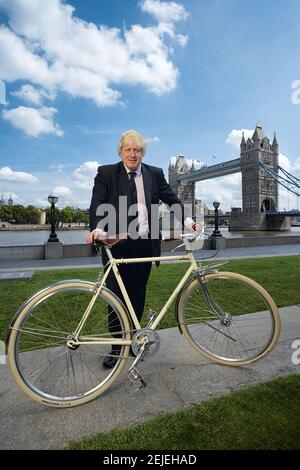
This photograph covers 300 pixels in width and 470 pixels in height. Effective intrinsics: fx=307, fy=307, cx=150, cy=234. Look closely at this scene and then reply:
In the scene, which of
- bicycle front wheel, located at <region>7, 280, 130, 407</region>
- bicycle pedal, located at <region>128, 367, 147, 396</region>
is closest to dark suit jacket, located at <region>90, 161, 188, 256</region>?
bicycle front wheel, located at <region>7, 280, 130, 407</region>

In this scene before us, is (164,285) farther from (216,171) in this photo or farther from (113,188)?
(216,171)

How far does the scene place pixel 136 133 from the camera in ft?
8.36

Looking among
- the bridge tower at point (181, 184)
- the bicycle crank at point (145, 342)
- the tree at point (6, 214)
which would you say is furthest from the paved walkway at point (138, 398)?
the tree at point (6, 214)

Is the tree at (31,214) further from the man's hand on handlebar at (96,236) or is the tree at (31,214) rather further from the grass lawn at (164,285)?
the man's hand on handlebar at (96,236)

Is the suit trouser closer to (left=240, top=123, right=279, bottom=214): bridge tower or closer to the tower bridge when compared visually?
the tower bridge

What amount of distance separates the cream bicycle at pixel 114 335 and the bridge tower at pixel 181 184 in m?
71.8

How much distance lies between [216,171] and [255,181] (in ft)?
53.4

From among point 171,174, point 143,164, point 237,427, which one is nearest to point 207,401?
point 237,427

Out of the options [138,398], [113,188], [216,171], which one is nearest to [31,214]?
[216,171]

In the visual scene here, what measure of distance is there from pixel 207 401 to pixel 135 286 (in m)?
1.05

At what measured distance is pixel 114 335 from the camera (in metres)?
2.40

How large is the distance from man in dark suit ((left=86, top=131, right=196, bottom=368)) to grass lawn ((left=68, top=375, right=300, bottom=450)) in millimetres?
1013

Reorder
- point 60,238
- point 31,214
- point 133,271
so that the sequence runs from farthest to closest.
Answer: point 31,214
point 60,238
point 133,271

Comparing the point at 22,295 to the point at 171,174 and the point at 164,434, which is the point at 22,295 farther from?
the point at 171,174
